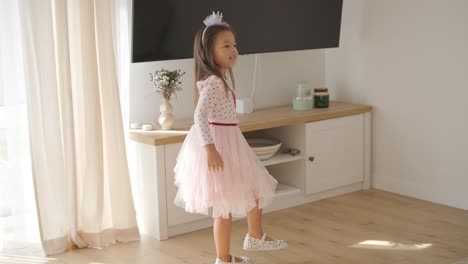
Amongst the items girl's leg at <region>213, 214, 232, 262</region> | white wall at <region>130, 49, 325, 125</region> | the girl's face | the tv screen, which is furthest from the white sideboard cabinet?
the girl's face

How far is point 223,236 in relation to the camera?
338cm

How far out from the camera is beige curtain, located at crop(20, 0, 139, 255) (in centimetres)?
356

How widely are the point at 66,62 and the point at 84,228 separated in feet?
2.84

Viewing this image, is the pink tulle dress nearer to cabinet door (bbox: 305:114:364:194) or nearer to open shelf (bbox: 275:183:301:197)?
open shelf (bbox: 275:183:301:197)

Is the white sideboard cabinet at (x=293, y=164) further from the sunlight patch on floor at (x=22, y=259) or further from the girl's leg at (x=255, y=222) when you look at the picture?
the sunlight patch on floor at (x=22, y=259)

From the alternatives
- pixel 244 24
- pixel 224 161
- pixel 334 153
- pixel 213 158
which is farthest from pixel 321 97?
pixel 213 158

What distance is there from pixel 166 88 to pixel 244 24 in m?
0.64

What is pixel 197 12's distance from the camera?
404 centimetres

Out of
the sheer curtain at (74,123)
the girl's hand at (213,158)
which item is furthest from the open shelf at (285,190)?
the girl's hand at (213,158)

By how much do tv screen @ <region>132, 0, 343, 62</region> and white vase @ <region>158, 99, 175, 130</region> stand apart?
10.5 inches

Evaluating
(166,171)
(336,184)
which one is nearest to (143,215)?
(166,171)

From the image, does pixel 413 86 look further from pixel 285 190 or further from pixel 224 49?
pixel 224 49

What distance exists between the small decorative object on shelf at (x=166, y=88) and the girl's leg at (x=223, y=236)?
0.84m

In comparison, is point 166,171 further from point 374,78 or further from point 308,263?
point 374,78
